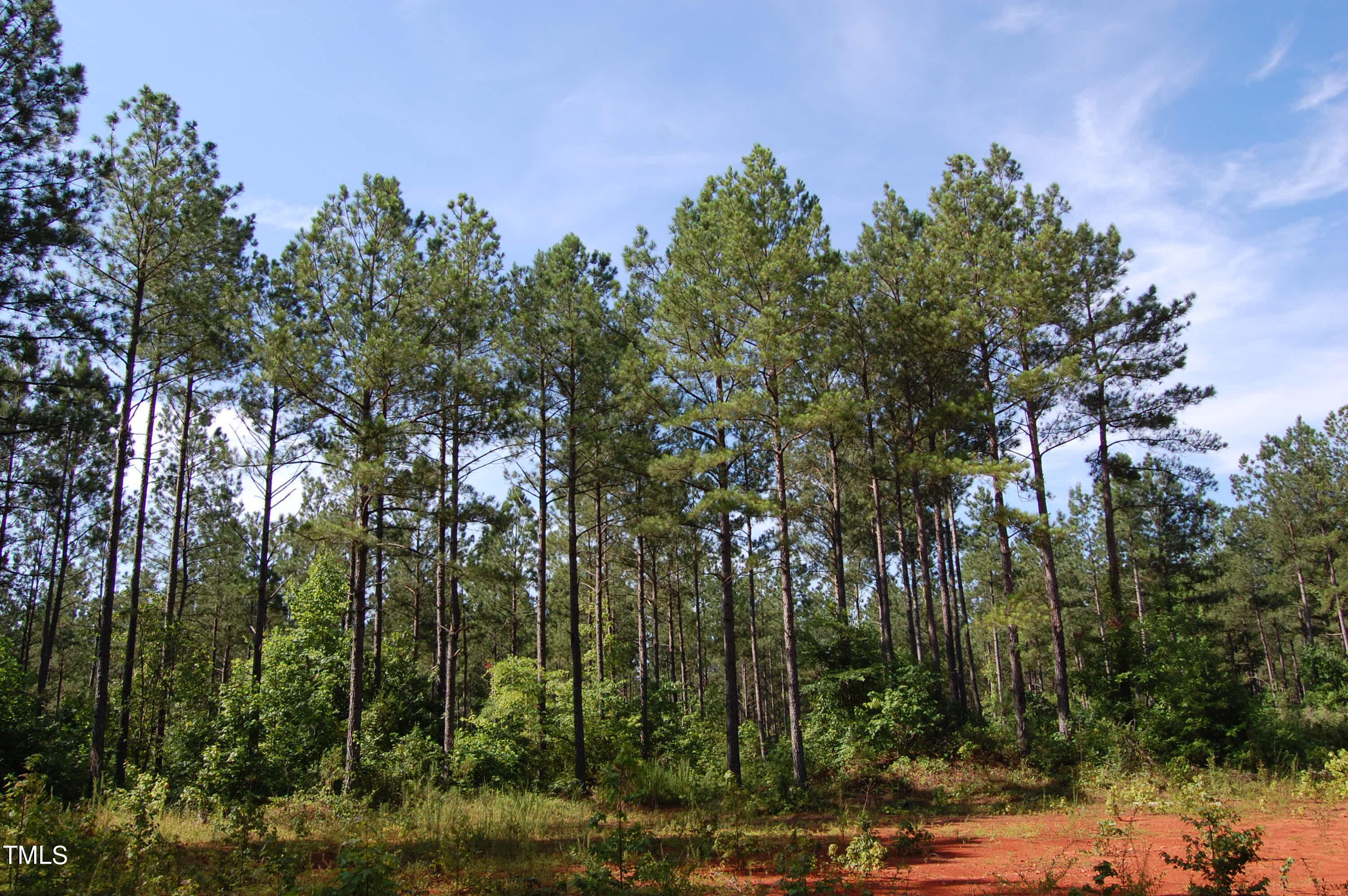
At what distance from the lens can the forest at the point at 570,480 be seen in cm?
1357

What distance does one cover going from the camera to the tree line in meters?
14.8

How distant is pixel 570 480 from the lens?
18.7 m

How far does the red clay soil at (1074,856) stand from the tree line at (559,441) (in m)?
4.99

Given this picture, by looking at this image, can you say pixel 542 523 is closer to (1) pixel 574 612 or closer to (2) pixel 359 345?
(1) pixel 574 612

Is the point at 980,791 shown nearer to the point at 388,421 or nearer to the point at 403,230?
the point at 388,421

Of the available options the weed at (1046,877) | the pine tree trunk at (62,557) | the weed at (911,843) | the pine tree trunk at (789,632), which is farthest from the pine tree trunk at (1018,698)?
the pine tree trunk at (62,557)

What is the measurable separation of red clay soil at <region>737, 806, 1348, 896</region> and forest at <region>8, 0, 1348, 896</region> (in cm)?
84

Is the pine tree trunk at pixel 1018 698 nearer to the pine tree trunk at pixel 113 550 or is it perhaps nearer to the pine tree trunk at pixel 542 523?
the pine tree trunk at pixel 542 523

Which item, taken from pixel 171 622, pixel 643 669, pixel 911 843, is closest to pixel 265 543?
pixel 171 622

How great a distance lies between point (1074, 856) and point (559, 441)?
13365 millimetres

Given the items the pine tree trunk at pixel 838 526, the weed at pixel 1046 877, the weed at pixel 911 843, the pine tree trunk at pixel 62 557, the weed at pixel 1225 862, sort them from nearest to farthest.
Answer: the weed at pixel 1225 862
the weed at pixel 1046 877
the weed at pixel 911 843
the pine tree trunk at pixel 838 526
the pine tree trunk at pixel 62 557

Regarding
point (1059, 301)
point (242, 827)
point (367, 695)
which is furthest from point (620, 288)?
point (242, 827)

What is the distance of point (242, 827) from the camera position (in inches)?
366

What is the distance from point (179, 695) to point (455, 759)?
9059 millimetres
